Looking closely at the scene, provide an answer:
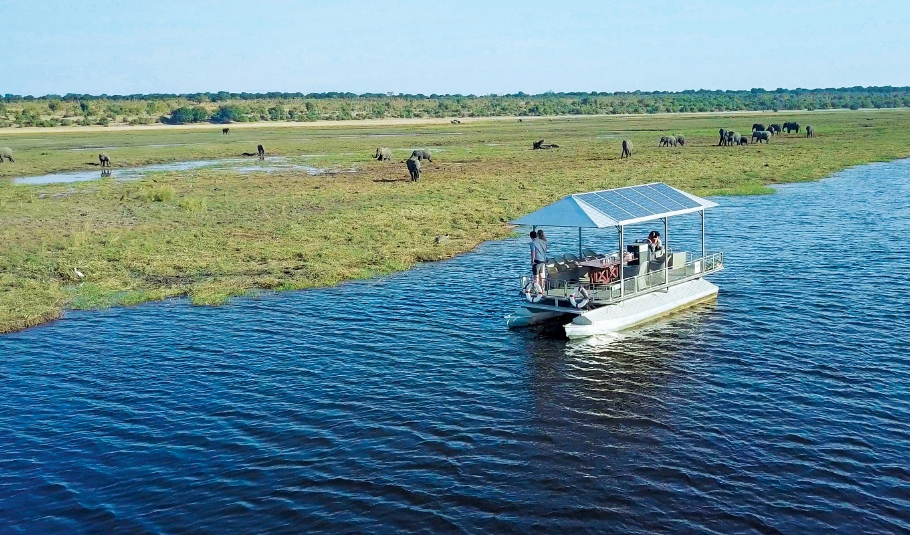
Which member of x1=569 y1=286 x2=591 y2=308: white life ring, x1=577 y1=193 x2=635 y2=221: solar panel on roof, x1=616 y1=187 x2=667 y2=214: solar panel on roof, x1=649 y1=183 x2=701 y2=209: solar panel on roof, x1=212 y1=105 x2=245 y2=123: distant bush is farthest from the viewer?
x1=212 y1=105 x2=245 y2=123: distant bush

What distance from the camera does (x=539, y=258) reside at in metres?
22.8

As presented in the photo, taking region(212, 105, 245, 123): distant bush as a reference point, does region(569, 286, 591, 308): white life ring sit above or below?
below

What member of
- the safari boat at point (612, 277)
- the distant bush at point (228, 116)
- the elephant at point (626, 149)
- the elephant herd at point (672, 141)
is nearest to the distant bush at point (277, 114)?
the distant bush at point (228, 116)

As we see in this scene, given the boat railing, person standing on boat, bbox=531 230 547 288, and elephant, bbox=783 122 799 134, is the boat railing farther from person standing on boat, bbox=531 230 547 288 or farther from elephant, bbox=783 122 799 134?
elephant, bbox=783 122 799 134

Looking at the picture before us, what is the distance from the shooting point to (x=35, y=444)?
53.6 ft

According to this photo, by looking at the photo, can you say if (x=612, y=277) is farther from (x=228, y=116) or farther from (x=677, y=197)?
(x=228, y=116)

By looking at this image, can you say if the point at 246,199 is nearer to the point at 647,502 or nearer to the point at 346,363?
the point at 346,363

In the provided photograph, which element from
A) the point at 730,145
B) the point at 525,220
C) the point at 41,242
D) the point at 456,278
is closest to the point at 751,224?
the point at 456,278

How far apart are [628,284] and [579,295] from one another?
5.68 ft

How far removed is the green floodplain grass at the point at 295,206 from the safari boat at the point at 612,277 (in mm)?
8541

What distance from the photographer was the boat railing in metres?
22.1

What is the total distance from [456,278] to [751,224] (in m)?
16.2

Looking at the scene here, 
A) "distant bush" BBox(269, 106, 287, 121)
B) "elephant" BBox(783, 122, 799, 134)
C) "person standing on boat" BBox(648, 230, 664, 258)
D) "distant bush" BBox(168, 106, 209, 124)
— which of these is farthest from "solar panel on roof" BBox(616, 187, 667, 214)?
"distant bush" BBox(269, 106, 287, 121)

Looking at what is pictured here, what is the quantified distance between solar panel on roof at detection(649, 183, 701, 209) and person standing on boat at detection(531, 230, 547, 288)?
4.90 m
